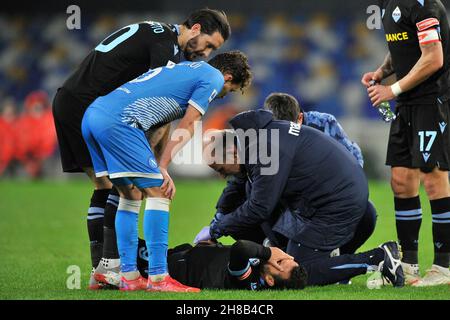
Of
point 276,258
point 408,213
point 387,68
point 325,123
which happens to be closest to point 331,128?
point 325,123

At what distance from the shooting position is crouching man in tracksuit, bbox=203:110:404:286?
5.81m

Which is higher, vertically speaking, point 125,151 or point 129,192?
point 125,151

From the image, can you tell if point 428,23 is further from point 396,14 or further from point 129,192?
point 129,192

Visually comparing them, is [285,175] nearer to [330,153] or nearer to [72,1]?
[330,153]

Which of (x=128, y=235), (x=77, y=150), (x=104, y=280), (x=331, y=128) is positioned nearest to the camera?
(x=128, y=235)

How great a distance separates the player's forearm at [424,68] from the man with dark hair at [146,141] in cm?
148

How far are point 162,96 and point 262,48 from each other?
20.0 m

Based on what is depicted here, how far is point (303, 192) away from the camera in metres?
6.04

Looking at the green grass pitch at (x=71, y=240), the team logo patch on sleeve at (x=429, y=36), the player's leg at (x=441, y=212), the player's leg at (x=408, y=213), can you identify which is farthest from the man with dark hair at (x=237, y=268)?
the team logo patch on sleeve at (x=429, y=36)

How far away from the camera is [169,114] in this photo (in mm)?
5734

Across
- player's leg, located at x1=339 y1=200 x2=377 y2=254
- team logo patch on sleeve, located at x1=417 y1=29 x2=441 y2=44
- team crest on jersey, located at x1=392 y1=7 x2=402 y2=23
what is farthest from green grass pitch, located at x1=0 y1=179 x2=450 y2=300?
team crest on jersey, located at x1=392 y1=7 x2=402 y2=23
